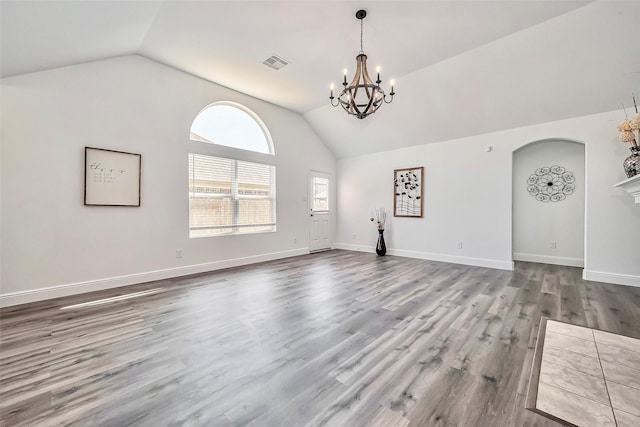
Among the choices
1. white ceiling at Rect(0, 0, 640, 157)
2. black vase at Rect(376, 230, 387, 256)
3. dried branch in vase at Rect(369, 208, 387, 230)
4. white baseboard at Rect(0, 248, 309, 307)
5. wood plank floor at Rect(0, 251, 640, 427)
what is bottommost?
wood plank floor at Rect(0, 251, 640, 427)

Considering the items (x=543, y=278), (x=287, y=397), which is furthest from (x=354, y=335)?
(x=543, y=278)

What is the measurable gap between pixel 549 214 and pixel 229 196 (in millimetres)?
6554

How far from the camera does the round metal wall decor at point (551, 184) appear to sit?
17.0ft

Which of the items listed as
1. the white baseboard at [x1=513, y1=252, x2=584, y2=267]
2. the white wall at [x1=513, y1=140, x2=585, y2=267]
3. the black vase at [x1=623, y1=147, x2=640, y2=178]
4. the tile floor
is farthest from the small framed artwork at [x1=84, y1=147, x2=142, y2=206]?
the white baseboard at [x1=513, y1=252, x2=584, y2=267]

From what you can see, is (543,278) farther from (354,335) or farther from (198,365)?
(198,365)

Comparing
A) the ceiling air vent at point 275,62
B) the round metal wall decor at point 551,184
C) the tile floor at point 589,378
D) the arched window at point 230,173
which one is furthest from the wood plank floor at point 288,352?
the ceiling air vent at point 275,62

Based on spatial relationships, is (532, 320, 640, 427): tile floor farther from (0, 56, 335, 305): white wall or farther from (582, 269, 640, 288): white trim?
(0, 56, 335, 305): white wall

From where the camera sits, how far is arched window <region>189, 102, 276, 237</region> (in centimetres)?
454

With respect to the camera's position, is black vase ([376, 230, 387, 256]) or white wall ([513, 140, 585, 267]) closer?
white wall ([513, 140, 585, 267])

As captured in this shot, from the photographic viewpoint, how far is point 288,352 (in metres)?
2.03

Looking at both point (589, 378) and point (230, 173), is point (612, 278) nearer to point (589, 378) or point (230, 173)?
point (589, 378)

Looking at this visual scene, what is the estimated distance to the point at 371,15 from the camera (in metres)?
3.00

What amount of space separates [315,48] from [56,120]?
11.2 ft

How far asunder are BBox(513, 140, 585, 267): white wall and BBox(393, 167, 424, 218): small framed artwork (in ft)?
6.86
